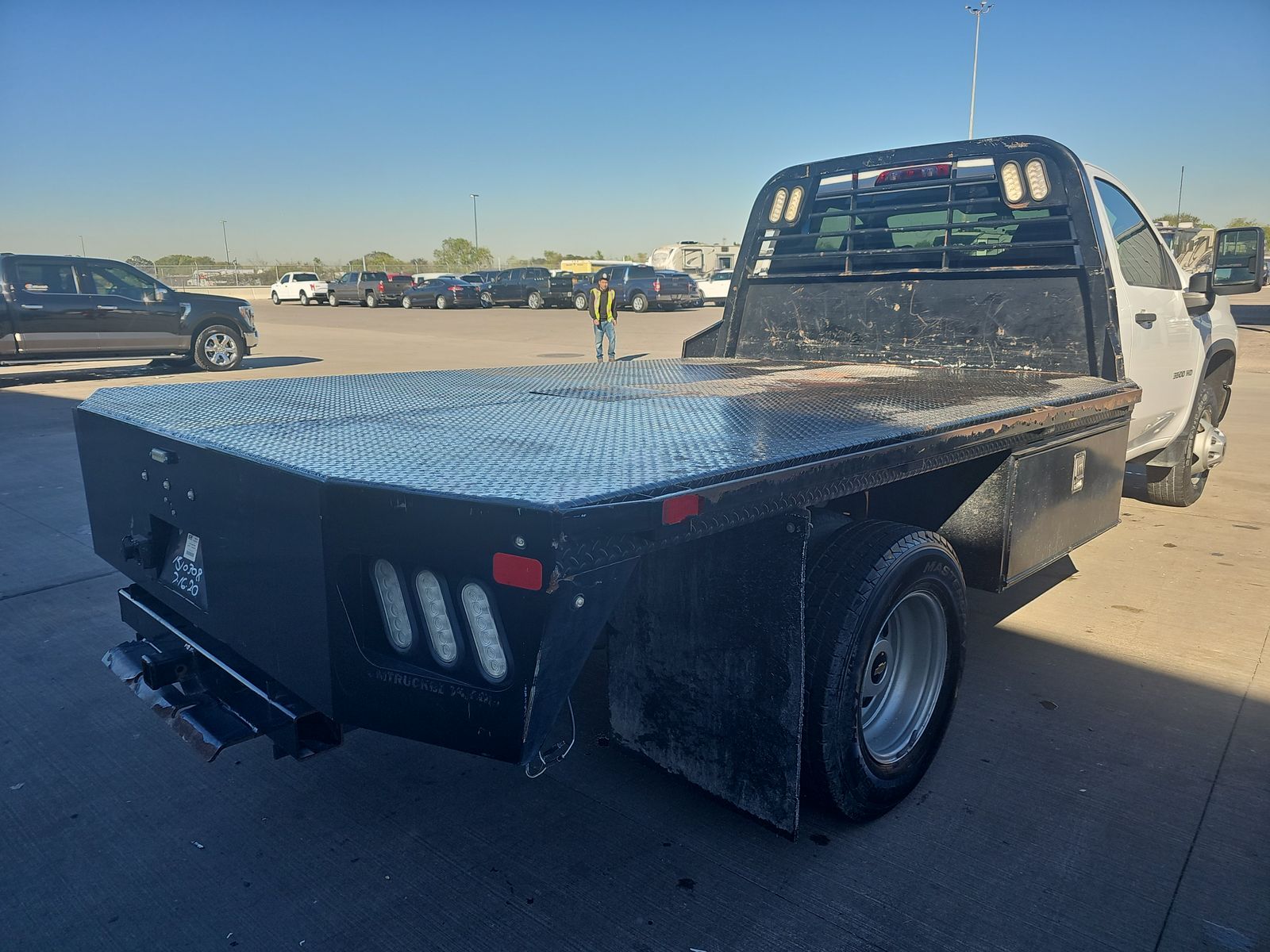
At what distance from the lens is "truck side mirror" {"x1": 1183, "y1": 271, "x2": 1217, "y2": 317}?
5.35 meters

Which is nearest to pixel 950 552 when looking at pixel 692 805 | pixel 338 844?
pixel 692 805

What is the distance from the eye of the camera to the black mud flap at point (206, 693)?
2275mm

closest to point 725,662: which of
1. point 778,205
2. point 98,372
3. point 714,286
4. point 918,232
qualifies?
point 918,232

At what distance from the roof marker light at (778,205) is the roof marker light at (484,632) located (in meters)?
4.28

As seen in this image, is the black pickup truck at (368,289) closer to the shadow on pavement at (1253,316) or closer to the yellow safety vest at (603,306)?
the yellow safety vest at (603,306)

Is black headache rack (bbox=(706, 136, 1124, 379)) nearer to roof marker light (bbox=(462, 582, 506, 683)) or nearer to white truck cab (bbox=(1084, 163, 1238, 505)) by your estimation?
white truck cab (bbox=(1084, 163, 1238, 505))

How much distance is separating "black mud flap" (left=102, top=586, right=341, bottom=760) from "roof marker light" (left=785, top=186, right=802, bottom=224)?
4.09 meters

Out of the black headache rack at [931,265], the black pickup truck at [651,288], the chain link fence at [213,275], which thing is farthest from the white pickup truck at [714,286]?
the black headache rack at [931,265]

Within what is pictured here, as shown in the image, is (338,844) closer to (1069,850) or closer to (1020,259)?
(1069,850)

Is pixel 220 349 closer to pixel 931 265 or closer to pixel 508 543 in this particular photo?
pixel 931 265

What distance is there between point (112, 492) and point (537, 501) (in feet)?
6.52

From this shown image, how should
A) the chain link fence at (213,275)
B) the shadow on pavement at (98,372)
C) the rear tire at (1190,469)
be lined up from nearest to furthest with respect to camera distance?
the rear tire at (1190,469), the shadow on pavement at (98,372), the chain link fence at (213,275)

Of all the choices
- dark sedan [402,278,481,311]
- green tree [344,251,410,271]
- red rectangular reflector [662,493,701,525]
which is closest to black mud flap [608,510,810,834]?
red rectangular reflector [662,493,701,525]

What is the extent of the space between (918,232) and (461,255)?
9579 cm
